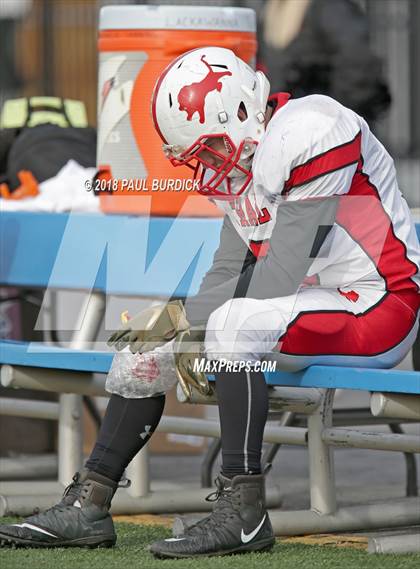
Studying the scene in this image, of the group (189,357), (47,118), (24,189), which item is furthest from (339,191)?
(47,118)

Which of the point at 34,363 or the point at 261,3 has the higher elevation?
the point at 34,363

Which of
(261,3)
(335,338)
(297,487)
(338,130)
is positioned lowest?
(261,3)

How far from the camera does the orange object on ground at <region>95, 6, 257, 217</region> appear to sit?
4.98m

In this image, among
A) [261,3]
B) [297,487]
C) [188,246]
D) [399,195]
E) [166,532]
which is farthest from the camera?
[261,3]

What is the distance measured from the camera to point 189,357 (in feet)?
12.6

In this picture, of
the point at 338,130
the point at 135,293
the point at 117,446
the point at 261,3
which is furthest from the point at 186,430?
the point at 261,3

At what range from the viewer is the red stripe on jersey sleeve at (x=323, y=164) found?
12.4 ft

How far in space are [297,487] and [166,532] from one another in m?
0.90

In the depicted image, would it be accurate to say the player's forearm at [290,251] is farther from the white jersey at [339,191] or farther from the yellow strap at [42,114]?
the yellow strap at [42,114]

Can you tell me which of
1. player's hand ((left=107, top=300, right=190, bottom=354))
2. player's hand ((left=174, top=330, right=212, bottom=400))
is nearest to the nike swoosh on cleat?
player's hand ((left=174, top=330, right=212, bottom=400))

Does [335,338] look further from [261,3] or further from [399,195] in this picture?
[261,3]

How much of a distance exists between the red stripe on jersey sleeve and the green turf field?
0.85 metres

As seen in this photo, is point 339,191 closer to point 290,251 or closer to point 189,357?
point 290,251

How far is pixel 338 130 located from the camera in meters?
3.82
